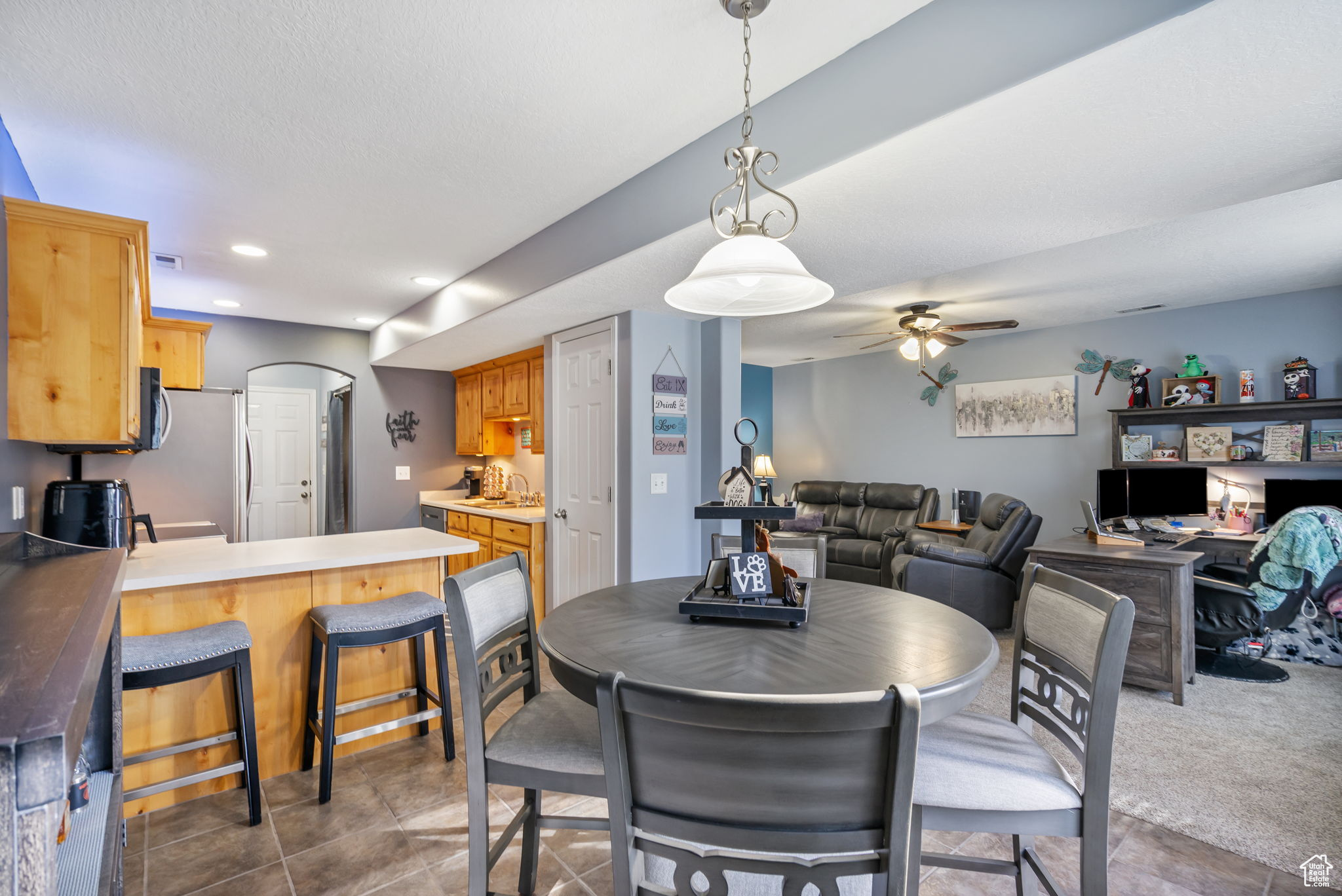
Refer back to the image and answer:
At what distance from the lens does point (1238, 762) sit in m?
2.62

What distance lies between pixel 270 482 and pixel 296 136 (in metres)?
5.17

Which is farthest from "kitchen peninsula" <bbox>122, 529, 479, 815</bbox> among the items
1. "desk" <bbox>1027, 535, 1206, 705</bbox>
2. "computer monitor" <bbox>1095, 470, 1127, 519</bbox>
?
"computer monitor" <bbox>1095, 470, 1127, 519</bbox>

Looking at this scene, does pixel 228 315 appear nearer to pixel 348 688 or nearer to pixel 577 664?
pixel 348 688

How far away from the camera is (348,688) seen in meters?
2.70

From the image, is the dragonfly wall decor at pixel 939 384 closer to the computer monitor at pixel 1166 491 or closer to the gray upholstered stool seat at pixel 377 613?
the computer monitor at pixel 1166 491

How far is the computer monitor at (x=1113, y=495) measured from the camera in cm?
466

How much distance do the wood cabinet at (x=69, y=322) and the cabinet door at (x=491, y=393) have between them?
10.4 feet

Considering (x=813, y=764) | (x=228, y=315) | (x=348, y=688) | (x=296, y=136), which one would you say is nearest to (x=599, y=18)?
(x=296, y=136)

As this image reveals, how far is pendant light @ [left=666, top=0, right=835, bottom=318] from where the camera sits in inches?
58.6

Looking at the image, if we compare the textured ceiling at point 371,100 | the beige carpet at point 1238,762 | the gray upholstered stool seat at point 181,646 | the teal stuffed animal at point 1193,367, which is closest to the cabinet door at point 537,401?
the textured ceiling at point 371,100

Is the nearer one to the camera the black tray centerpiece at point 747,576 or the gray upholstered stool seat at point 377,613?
the black tray centerpiece at point 747,576

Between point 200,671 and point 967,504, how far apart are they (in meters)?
5.79

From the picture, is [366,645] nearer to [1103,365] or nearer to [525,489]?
[525,489]

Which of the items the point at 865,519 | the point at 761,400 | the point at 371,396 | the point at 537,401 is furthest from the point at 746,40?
the point at 761,400
